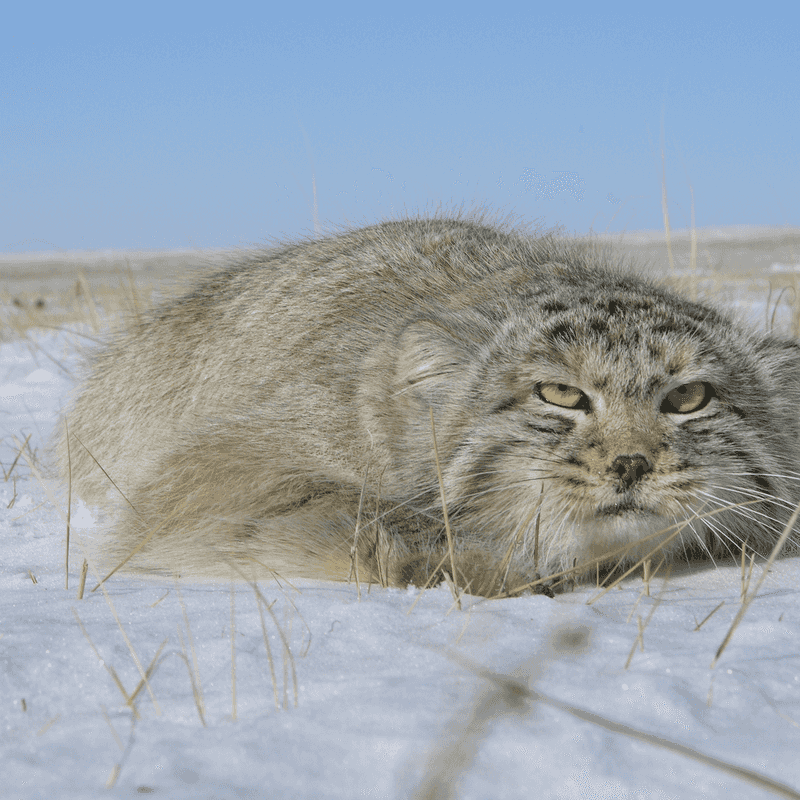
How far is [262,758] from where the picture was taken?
1480mm

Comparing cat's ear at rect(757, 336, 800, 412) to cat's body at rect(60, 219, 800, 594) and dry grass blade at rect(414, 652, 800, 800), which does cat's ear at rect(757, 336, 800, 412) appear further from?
dry grass blade at rect(414, 652, 800, 800)

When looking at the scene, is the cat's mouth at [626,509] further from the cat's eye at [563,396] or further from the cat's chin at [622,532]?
the cat's eye at [563,396]

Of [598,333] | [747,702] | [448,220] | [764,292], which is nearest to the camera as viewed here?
[747,702]

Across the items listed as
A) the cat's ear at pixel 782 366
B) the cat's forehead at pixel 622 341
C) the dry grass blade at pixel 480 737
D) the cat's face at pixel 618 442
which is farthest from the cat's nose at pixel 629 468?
the dry grass blade at pixel 480 737

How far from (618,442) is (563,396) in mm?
270

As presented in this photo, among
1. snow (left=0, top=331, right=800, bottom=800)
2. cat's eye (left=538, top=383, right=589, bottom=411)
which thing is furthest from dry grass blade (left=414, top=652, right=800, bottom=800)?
cat's eye (left=538, top=383, right=589, bottom=411)

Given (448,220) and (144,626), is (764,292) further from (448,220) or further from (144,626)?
(144,626)

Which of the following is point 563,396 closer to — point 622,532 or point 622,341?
point 622,341

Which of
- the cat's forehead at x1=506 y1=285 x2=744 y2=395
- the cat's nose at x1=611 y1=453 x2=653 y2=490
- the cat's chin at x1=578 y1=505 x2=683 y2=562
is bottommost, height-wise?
the cat's chin at x1=578 y1=505 x2=683 y2=562

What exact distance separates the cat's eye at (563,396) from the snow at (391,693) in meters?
0.61

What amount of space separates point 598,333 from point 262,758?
1816 mm

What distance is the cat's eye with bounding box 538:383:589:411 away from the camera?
2.76 meters

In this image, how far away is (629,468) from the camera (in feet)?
8.32

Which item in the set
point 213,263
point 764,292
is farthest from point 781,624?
point 764,292
